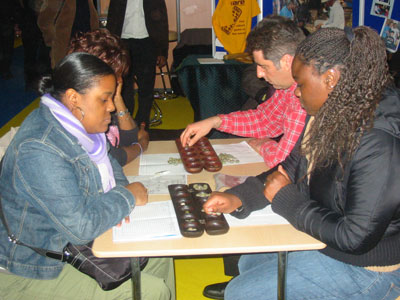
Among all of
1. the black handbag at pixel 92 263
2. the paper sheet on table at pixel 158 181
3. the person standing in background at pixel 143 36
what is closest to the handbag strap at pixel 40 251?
the black handbag at pixel 92 263

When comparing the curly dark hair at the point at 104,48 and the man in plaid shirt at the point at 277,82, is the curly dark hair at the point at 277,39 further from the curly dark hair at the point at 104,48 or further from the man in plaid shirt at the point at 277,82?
the curly dark hair at the point at 104,48

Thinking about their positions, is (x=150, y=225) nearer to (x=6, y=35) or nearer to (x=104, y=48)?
(x=104, y=48)

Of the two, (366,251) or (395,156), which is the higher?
(395,156)

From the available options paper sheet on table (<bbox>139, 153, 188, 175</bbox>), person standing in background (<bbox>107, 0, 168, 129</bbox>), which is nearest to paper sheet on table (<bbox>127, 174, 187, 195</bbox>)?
paper sheet on table (<bbox>139, 153, 188, 175</bbox>)

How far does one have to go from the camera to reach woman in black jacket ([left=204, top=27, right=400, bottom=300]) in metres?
1.07

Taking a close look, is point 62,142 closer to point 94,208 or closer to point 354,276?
point 94,208

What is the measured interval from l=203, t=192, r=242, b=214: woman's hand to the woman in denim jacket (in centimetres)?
23

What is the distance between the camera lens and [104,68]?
4.22 feet

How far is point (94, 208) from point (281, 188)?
565 mm

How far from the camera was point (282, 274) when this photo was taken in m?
1.25

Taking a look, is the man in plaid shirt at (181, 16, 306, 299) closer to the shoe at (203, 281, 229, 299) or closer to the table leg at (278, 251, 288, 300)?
the shoe at (203, 281, 229, 299)

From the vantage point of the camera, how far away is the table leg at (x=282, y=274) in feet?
4.04

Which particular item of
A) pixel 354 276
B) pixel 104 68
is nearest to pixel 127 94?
pixel 104 68

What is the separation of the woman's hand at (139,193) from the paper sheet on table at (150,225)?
0.02m
